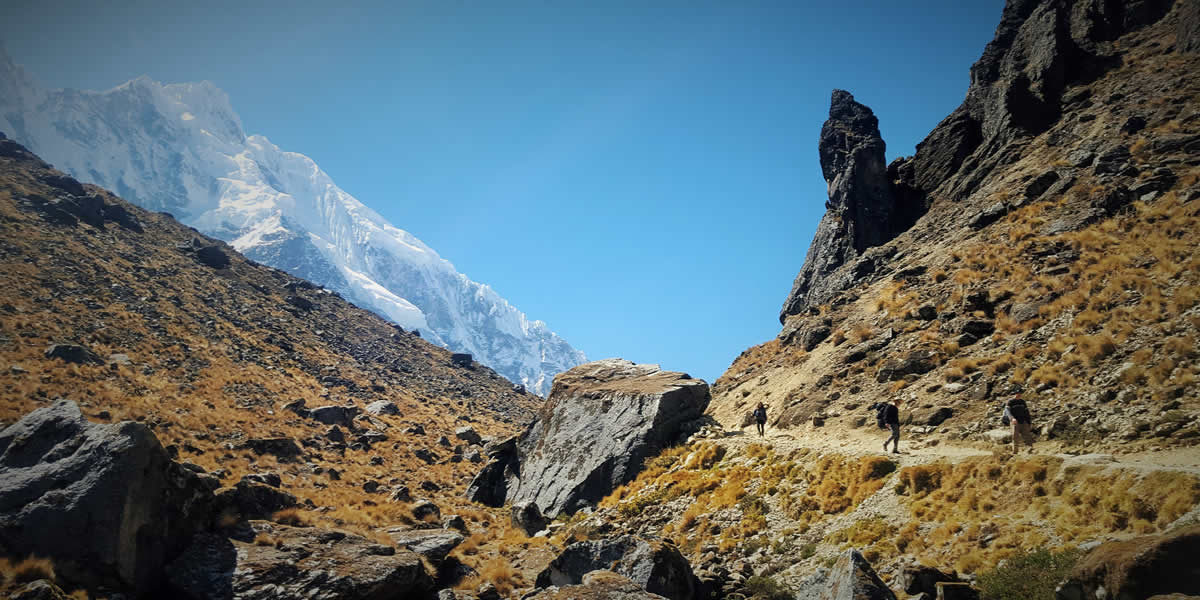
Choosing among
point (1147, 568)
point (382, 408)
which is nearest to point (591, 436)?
point (1147, 568)

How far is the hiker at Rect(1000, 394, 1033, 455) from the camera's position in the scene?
14.5 m

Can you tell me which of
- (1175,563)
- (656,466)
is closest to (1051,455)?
(1175,563)

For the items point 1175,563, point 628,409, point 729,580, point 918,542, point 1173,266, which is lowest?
point 729,580

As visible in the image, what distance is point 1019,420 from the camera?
48.6 ft

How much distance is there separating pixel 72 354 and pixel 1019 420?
214ft

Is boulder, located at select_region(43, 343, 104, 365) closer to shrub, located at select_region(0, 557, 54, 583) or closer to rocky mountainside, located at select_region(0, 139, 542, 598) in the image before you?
rocky mountainside, located at select_region(0, 139, 542, 598)

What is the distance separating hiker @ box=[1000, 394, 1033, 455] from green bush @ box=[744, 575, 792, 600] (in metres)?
7.62

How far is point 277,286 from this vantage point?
10544cm

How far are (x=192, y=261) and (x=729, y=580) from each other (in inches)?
4175

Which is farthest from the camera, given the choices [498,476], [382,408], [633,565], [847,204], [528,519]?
[382,408]

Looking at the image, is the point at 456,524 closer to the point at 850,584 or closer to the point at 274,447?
the point at 850,584

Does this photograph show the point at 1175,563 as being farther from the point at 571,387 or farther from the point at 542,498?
the point at 571,387

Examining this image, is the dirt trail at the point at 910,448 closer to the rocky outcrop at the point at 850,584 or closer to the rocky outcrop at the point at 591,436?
the rocky outcrop at the point at 591,436

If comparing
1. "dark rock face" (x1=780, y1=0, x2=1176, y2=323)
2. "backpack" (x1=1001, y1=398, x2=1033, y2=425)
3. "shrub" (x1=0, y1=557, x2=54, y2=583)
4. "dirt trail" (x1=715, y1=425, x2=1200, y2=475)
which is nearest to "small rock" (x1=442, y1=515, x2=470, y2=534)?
"dirt trail" (x1=715, y1=425, x2=1200, y2=475)
